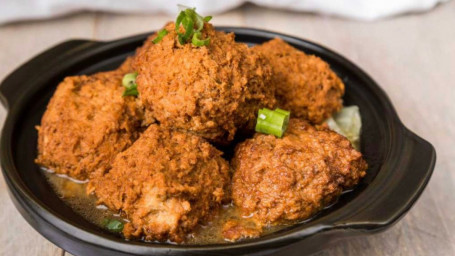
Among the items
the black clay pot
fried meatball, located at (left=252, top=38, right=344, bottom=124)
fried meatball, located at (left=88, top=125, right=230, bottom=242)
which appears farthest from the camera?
fried meatball, located at (left=252, top=38, right=344, bottom=124)

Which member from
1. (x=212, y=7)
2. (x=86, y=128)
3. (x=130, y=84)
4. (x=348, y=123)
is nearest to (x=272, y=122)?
(x=348, y=123)

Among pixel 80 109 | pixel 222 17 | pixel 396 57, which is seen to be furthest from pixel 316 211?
pixel 222 17

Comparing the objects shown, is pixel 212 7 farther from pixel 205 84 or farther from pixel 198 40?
pixel 205 84

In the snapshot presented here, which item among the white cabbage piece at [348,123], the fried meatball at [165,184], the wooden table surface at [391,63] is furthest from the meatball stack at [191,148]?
the wooden table surface at [391,63]

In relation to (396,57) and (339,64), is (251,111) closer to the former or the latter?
(339,64)

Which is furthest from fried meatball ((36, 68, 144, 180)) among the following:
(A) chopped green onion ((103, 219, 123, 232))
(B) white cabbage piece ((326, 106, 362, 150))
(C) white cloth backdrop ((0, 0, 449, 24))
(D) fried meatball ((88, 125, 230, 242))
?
(C) white cloth backdrop ((0, 0, 449, 24))

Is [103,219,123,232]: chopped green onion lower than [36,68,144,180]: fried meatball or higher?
lower

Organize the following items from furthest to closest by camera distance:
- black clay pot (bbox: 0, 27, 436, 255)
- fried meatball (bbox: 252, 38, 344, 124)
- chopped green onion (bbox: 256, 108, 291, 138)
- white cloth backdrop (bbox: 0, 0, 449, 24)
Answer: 1. white cloth backdrop (bbox: 0, 0, 449, 24)
2. fried meatball (bbox: 252, 38, 344, 124)
3. chopped green onion (bbox: 256, 108, 291, 138)
4. black clay pot (bbox: 0, 27, 436, 255)

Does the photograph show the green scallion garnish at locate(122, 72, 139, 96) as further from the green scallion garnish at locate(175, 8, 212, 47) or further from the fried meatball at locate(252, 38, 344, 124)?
the fried meatball at locate(252, 38, 344, 124)
